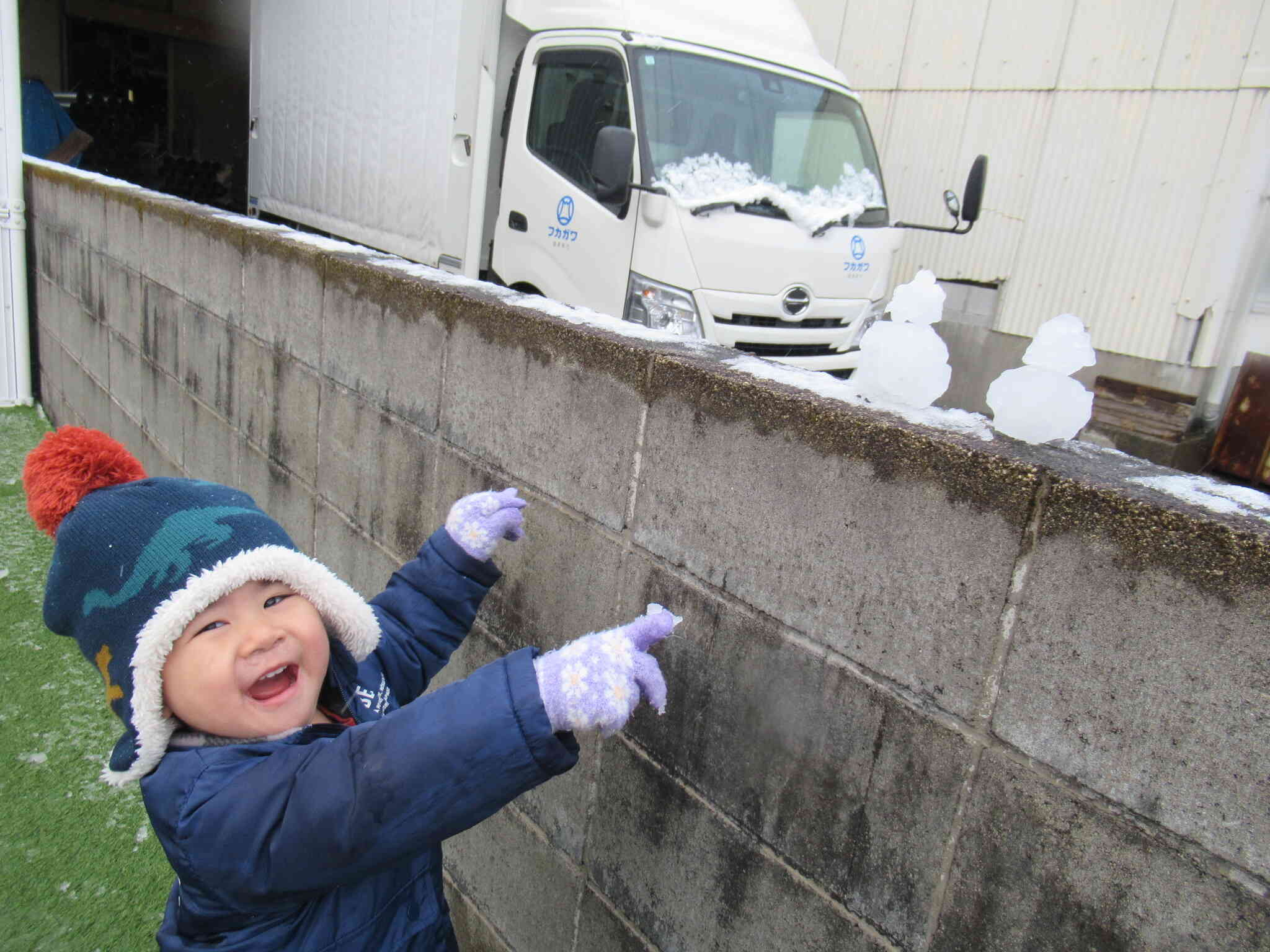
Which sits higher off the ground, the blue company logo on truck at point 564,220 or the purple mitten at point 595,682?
the blue company logo on truck at point 564,220

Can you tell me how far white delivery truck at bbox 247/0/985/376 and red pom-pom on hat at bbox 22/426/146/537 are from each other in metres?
3.49

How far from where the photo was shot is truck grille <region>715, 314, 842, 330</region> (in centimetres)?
486

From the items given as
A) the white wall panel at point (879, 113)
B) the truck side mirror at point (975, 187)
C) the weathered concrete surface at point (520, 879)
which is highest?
the white wall panel at point (879, 113)

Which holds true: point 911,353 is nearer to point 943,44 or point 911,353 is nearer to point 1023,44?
point 1023,44

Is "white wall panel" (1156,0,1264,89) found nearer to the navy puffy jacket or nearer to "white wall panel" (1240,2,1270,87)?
"white wall panel" (1240,2,1270,87)

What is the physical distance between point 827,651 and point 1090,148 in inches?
275

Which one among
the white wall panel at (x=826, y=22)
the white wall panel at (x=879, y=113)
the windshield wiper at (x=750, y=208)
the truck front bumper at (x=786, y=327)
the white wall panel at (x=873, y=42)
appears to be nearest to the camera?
the windshield wiper at (x=750, y=208)

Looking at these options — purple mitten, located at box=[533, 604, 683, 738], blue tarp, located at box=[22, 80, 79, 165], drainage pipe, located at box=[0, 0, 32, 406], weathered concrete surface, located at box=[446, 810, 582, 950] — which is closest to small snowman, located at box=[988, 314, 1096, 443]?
purple mitten, located at box=[533, 604, 683, 738]

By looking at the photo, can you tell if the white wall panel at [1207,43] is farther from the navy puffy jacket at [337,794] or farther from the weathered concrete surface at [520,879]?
the navy puffy jacket at [337,794]

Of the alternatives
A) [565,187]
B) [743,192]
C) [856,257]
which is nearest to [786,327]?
[856,257]

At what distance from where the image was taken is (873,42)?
26.3 ft

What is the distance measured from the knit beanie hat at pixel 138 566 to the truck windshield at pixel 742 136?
3681mm

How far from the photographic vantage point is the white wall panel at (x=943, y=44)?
7.31 metres

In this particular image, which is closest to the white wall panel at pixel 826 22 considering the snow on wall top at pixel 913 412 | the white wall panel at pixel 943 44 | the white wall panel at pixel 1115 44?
the white wall panel at pixel 943 44
